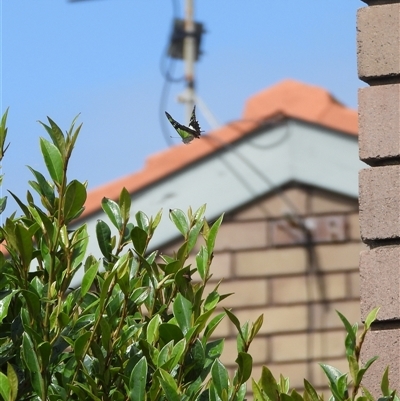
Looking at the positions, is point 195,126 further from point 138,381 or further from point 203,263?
point 138,381

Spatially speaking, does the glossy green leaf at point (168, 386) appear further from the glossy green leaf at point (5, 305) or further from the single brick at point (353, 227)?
the single brick at point (353, 227)

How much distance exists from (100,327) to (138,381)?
0.52ft

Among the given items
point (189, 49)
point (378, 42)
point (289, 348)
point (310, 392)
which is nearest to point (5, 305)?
point (310, 392)

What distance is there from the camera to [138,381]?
6.07 ft

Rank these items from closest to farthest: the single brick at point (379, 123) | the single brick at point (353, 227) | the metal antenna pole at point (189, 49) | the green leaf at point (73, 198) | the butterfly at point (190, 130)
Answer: the green leaf at point (73, 198), the butterfly at point (190, 130), the single brick at point (379, 123), the single brick at point (353, 227), the metal antenna pole at point (189, 49)

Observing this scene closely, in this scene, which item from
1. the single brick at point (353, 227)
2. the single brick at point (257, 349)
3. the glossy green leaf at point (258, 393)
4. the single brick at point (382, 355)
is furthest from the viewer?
the single brick at point (353, 227)

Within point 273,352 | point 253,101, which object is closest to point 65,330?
point 273,352

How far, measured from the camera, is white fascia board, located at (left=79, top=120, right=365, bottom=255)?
22.7 ft

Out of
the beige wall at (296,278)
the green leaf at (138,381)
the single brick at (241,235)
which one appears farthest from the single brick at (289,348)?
the green leaf at (138,381)

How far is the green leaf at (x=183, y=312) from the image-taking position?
1.98m

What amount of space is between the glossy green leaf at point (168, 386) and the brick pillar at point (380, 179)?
93 cm

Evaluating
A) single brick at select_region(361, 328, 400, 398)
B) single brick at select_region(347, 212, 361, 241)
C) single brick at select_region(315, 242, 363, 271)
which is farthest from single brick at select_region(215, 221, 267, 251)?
single brick at select_region(361, 328, 400, 398)

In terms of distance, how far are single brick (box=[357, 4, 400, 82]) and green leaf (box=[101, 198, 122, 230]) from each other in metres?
0.93

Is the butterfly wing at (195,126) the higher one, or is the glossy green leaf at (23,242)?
the butterfly wing at (195,126)
